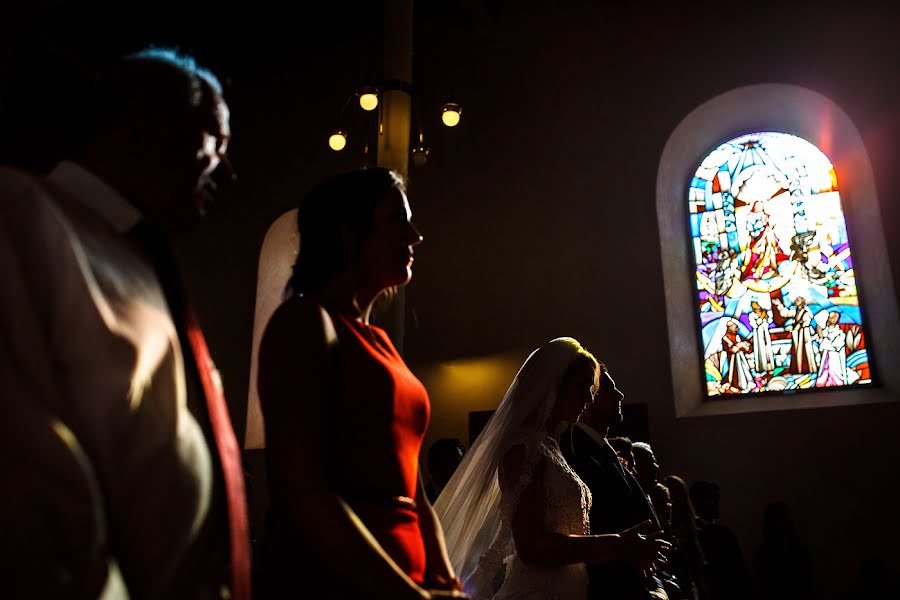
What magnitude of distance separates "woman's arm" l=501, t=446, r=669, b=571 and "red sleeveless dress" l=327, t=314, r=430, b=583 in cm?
108

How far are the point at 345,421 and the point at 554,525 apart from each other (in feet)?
4.52

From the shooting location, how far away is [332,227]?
61.1 inches

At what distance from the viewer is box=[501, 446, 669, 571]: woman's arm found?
7.90 feet

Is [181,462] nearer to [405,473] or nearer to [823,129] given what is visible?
[405,473]

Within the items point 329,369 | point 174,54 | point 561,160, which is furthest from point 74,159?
point 561,160

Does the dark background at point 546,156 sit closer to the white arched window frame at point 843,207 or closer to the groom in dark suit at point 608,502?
the white arched window frame at point 843,207

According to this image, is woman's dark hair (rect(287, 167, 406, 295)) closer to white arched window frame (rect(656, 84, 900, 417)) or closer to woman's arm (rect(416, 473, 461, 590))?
woman's arm (rect(416, 473, 461, 590))

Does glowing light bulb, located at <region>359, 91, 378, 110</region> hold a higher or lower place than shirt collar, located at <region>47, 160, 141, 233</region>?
higher

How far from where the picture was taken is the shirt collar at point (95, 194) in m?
1.11

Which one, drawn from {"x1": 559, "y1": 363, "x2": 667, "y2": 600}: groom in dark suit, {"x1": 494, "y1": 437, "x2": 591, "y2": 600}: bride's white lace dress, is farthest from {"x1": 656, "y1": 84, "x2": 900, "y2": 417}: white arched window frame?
{"x1": 494, "y1": 437, "x2": 591, "y2": 600}: bride's white lace dress

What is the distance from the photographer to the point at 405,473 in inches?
54.1

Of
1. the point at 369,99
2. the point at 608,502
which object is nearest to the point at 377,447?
the point at 608,502

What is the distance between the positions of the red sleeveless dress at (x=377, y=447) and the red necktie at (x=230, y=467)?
170 millimetres

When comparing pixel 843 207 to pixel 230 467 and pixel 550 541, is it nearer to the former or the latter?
pixel 550 541
